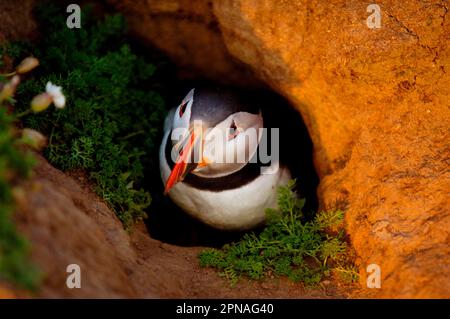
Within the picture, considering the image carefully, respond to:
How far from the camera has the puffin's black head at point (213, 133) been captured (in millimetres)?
3090

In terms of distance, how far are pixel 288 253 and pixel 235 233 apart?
0.94 m

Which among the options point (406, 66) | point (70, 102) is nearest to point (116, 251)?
point (70, 102)

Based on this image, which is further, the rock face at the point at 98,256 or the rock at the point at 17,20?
the rock at the point at 17,20

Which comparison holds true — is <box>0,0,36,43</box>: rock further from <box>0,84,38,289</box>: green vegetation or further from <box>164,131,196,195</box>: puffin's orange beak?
<box>0,84,38,289</box>: green vegetation

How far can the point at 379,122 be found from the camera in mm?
3160

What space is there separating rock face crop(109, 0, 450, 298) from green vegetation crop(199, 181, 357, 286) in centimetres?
11

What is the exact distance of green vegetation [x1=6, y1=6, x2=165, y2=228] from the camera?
312cm

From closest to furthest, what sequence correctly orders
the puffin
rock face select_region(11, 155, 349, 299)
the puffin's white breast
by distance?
rock face select_region(11, 155, 349, 299) < the puffin < the puffin's white breast

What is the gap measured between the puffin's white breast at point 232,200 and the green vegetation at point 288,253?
404mm

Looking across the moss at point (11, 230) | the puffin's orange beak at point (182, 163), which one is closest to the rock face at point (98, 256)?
the moss at point (11, 230)

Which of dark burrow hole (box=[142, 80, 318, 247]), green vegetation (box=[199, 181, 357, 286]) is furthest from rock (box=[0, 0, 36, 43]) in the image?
green vegetation (box=[199, 181, 357, 286])

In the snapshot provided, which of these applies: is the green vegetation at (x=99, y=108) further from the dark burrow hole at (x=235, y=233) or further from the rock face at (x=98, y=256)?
the dark burrow hole at (x=235, y=233)
